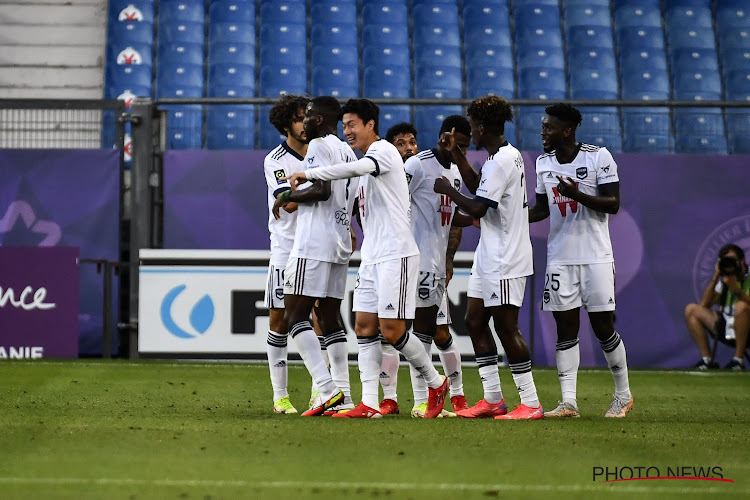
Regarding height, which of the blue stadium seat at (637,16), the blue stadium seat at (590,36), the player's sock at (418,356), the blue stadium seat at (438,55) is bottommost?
the player's sock at (418,356)

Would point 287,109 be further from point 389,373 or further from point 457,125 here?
point 389,373

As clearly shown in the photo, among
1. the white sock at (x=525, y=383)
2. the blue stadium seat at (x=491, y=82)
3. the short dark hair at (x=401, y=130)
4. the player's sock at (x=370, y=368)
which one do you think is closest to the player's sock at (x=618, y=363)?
the white sock at (x=525, y=383)

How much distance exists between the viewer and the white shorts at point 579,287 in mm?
7465

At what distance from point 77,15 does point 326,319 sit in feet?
44.7

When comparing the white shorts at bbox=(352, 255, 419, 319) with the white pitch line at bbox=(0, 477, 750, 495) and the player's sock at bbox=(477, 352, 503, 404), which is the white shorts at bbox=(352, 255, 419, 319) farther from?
the white pitch line at bbox=(0, 477, 750, 495)

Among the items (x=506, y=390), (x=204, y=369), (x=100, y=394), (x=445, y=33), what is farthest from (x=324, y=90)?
(x=100, y=394)

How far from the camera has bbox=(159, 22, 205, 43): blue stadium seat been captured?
18.7m

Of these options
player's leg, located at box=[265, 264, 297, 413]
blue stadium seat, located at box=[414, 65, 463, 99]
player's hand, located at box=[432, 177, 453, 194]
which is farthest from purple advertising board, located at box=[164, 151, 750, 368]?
player's hand, located at box=[432, 177, 453, 194]

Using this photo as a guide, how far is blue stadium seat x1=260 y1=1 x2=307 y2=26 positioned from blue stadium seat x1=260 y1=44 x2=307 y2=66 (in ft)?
1.78

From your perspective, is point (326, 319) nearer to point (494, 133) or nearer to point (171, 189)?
point (494, 133)

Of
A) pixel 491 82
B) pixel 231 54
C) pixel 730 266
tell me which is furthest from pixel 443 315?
pixel 231 54

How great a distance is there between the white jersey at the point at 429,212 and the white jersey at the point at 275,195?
78 cm

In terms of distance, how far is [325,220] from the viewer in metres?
7.14

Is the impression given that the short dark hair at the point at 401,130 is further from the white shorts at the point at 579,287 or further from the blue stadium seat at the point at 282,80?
the blue stadium seat at the point at 282,80
